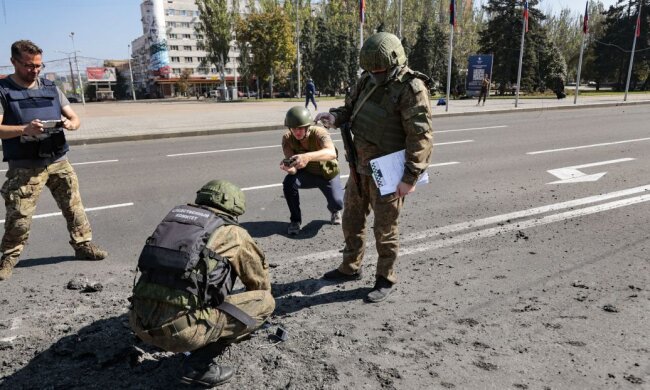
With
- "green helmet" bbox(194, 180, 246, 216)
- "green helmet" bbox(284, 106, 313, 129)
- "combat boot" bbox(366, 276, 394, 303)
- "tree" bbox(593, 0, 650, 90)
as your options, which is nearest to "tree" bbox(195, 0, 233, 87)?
"tree" bbox(593, 0, 650, 90)

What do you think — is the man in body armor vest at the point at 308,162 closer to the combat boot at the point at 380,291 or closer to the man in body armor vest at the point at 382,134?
the man in body armor vest at the point at 382,134

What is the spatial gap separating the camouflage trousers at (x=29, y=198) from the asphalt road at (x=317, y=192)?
0.31 metres

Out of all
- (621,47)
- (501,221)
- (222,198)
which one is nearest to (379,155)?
(222,198)

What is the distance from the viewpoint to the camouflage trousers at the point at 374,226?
3.23 metres

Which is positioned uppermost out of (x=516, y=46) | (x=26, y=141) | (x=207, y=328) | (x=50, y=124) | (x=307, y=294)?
(x=516, y=46)

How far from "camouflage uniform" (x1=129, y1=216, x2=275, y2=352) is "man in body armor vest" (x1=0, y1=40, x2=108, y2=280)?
2.19 meters

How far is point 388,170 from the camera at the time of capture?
10.2ft

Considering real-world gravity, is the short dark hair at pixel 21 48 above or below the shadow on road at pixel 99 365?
above

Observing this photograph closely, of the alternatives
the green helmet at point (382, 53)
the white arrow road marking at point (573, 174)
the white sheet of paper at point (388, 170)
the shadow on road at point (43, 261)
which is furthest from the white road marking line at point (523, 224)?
the shadow on road at point (43, 261)

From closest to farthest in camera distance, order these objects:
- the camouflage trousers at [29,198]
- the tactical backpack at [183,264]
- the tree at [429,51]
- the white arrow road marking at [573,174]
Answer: the tactical backpack at [183,264] < the camouflage trousers at [29,198] < the white arrow road marking at [573,174] < the tree at [429,51]

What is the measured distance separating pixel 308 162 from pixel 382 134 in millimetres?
1681

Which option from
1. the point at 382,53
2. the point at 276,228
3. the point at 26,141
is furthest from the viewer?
the point at 276,228

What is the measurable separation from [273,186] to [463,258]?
365 cm

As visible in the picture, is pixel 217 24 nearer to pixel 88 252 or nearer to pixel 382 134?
pixel 88 252
